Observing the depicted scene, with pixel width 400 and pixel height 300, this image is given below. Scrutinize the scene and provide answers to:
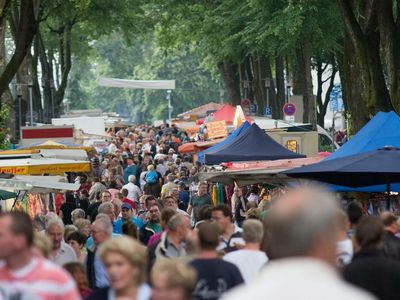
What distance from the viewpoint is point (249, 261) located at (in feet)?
33.5

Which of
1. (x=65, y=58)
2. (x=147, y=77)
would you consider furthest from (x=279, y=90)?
(x=147, y=77)

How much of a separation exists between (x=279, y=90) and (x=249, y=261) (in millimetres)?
44668

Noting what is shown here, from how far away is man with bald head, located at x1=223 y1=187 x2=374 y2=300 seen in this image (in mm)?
4438

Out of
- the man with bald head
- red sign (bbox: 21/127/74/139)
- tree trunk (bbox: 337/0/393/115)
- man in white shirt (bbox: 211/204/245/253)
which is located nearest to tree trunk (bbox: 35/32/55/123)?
red sign (bbox: 21/127/74/139)

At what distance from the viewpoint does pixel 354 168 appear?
1510 centimetres

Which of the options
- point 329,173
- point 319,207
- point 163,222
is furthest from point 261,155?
point 319,207

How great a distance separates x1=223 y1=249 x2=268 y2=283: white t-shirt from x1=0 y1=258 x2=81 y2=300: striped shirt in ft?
11.1

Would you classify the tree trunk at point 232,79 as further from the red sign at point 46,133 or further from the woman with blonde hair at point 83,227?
the woman with blonde hair at point 83,227

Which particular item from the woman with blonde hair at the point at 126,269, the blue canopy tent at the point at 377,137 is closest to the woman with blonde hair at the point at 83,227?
the blue canopy tent at the point at 377,137

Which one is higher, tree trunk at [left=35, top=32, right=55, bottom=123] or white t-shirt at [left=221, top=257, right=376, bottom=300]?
tree trunk at [left=35, top=32, right=55, bottom=123]

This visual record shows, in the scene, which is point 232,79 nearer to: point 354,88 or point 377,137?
point 354,88

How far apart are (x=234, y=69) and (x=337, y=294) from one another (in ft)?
181

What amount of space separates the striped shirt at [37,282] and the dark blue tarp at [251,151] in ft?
59.7

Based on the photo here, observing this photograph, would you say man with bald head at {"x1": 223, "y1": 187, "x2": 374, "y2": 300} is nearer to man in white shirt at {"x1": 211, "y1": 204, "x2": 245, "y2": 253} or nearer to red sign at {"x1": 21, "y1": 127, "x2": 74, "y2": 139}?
man in white shirt at {"x1": 211, "y1": 204, "x2": 245, "y2": 253}
